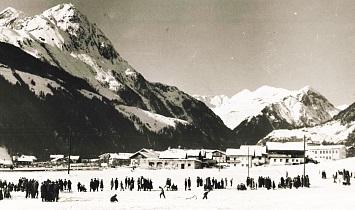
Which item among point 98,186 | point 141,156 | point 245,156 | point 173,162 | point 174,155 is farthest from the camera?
point 245,156

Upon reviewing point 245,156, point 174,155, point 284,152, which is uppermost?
point 284,152

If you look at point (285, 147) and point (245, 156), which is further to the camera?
point (285, 147)

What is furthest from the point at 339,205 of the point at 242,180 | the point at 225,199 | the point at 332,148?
the point at 332,148

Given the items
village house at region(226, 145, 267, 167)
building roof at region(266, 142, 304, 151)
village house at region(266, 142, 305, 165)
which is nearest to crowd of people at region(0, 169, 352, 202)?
village house at region(226, 145, 267, 167)

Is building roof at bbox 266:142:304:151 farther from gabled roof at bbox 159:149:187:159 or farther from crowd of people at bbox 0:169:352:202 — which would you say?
crowd of people at bbox 0:169:352:202

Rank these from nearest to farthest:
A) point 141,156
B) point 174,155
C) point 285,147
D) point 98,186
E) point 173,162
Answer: point 98,186, point 173,162, point 174,155, point 141,156, point 285,147

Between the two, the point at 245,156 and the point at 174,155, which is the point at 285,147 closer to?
the point at 245,156

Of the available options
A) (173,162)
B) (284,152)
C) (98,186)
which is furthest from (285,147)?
(98,186)

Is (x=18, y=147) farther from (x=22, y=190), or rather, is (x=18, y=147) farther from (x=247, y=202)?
(x=247, y=202)
